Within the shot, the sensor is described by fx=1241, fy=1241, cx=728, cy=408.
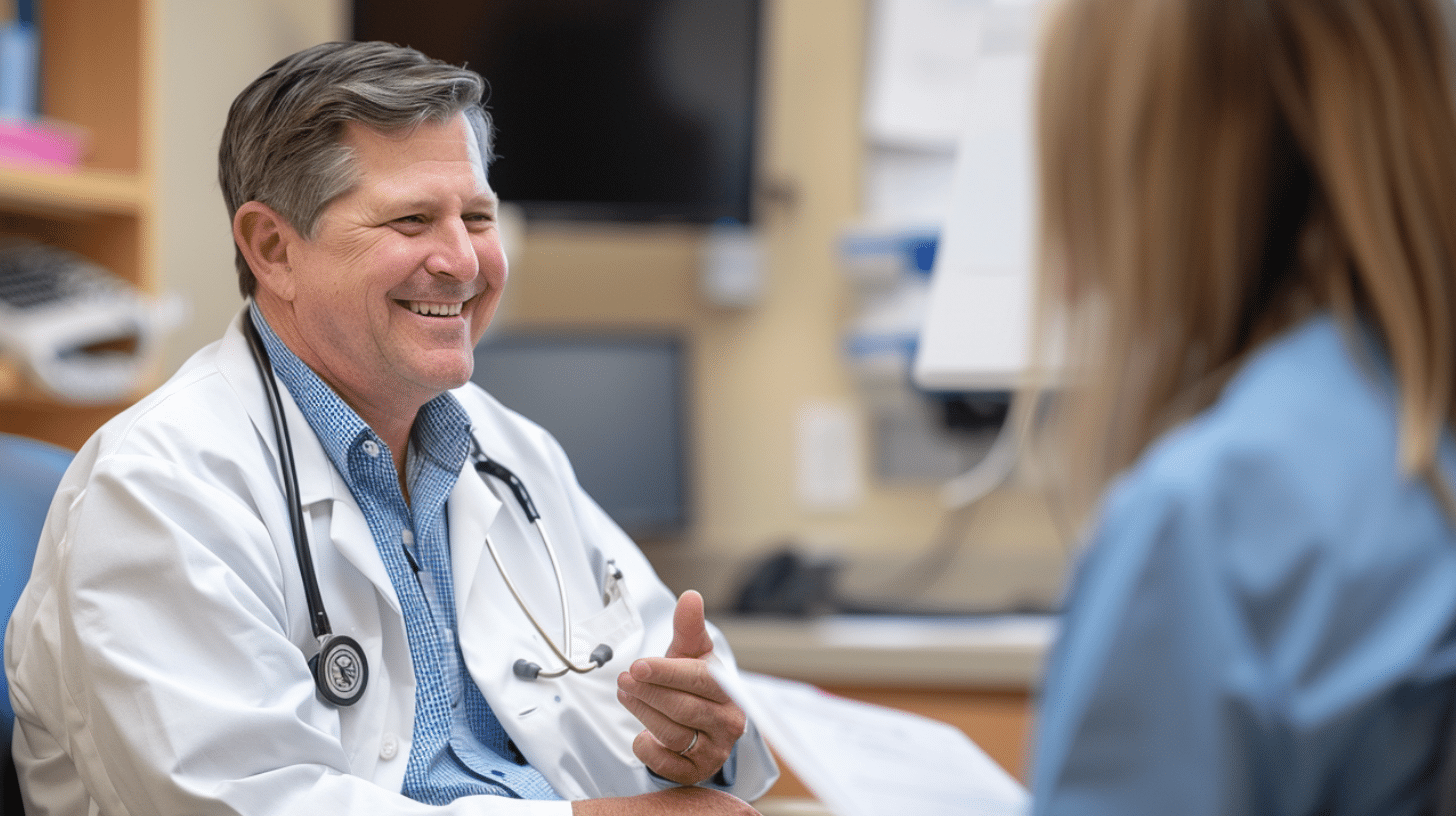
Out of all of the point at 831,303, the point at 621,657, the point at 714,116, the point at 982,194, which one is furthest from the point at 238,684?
the point at 831,303

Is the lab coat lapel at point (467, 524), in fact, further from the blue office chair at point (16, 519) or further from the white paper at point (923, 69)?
the white paper at point (923, 69)

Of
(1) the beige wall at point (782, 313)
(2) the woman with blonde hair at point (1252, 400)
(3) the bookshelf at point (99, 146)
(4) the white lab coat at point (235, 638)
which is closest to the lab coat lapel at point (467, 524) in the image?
(4) the white lab coat at point (235, 638)

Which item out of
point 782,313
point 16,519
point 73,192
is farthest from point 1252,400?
point 782,313

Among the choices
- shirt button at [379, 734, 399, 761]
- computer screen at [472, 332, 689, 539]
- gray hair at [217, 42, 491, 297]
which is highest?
gray hair at [217, 42, 491, 297]

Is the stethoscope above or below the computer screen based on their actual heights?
above

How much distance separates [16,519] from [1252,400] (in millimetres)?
1019

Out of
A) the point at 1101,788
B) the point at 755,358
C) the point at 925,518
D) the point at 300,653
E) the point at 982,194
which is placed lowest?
the point at 925,518

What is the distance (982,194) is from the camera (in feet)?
4.55

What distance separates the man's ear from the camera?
105 cm

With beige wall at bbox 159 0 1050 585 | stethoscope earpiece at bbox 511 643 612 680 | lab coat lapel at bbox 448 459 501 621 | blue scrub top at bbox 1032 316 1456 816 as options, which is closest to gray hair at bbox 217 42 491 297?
lab coat lapel at bbox 448 459 501 621

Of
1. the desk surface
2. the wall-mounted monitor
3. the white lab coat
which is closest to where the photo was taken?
the white lab coat

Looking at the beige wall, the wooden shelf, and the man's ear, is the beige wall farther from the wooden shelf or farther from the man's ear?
the man's ear

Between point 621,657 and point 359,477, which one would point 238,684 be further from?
point 621,657

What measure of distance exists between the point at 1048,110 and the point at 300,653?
669 mm
